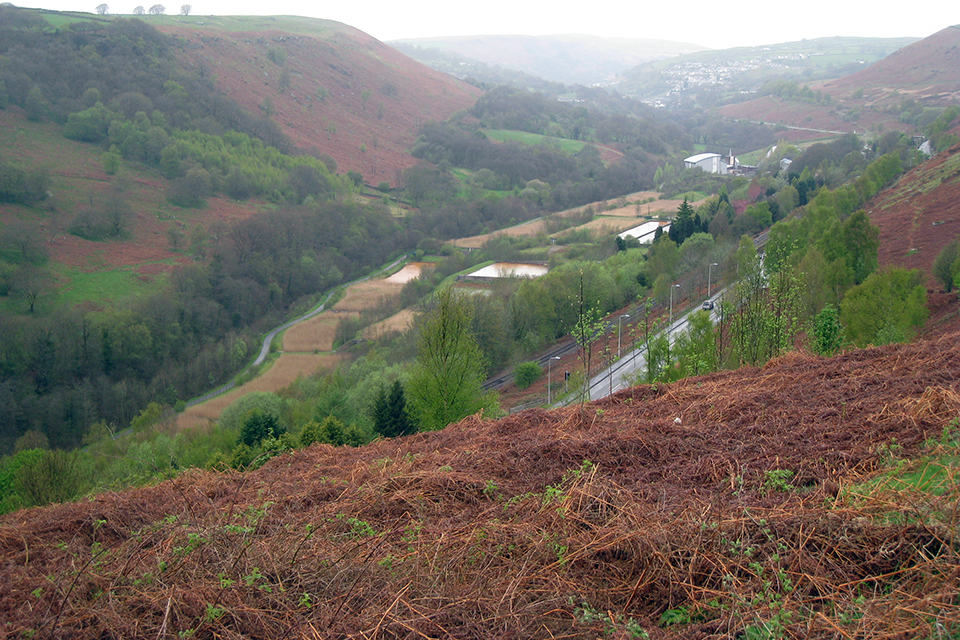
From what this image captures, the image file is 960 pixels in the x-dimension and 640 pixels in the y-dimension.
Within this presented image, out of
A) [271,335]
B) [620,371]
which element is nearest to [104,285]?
[271,335]

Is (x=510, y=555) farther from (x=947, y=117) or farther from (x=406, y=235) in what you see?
(x=947, y=117)

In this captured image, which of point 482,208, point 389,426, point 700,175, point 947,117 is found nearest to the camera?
point 389,426

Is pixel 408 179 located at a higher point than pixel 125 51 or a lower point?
lower

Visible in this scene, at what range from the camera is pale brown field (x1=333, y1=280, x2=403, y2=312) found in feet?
174

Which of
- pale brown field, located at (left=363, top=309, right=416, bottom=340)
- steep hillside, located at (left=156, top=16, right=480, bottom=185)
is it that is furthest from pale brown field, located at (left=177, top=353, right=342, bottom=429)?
steep hillside, located at (left=156, top=16, right=480, bottom=185)

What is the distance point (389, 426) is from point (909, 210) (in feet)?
138

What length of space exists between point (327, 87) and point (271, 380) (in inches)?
3738

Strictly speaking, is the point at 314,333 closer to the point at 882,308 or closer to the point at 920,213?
the point at 882,308

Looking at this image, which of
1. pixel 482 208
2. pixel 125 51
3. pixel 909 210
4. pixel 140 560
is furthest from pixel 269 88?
pixel 140 560

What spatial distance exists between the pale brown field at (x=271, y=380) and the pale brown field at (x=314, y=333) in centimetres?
145

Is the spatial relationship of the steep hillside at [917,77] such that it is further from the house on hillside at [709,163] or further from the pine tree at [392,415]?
the pine tree at [392,415]

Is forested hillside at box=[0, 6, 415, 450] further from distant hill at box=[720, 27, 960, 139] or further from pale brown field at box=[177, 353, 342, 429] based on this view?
distant hill at box=[720, 27, 960, 139]

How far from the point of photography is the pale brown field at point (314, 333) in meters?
45.6

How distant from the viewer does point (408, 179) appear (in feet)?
313
